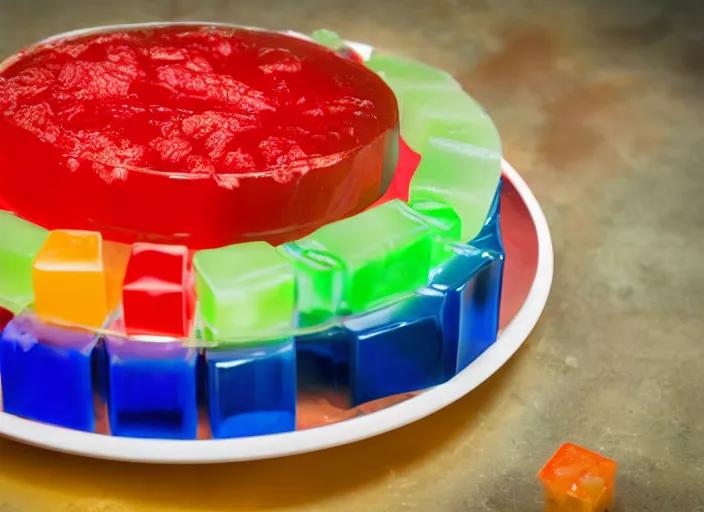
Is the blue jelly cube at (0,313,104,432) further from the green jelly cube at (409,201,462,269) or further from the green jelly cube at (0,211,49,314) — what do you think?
the green jelly cube at (409,201,462,269)

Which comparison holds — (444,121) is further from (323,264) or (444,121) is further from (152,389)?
(152,389)

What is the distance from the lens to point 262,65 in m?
1.69

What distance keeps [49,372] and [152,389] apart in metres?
0.14

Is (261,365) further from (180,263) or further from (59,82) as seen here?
(59,82)

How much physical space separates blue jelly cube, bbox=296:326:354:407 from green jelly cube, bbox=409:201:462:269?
188 millimetres

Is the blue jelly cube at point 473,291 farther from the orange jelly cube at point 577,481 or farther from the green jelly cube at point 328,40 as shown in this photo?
the green jelly cube at point 328,40

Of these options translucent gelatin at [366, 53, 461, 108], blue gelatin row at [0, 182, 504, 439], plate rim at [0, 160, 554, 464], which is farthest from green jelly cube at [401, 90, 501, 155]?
plate rim at [0, 160, 554, 464]

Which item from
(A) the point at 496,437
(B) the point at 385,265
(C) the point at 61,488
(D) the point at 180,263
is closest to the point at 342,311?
(B) the point at 385,265

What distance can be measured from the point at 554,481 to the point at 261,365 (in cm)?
44

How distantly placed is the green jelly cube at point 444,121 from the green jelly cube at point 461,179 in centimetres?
3

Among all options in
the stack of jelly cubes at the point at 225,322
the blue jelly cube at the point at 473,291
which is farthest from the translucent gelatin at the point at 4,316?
the blue jelly cube at the point at 473,291

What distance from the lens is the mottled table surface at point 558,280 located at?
1.34 m

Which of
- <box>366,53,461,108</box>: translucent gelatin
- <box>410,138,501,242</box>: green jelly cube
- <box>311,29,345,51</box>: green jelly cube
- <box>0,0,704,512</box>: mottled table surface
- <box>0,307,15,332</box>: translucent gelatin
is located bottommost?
<box>0,0,704,512</box>: mottled table surface

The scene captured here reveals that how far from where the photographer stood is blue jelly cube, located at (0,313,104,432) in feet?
3.97
